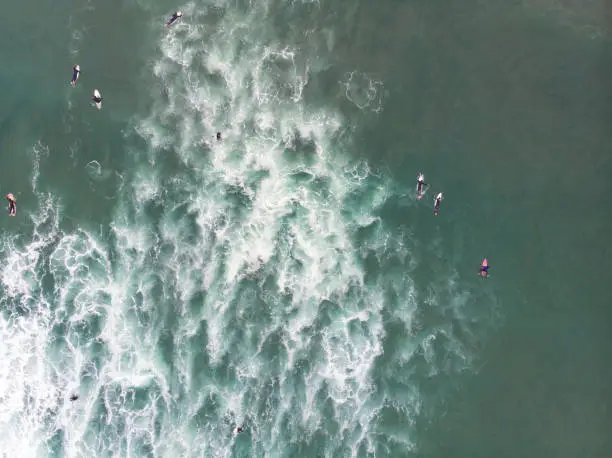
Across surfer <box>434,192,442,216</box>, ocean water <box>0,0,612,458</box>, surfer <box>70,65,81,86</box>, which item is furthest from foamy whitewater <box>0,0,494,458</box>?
surfer <box>70,65,81,86</box>

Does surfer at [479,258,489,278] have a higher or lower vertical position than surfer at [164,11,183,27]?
lower

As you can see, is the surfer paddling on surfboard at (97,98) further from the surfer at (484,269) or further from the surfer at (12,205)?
the surfer at (484,269)

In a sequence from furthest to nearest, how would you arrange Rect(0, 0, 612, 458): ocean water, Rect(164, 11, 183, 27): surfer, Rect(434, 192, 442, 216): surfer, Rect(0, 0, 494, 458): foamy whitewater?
Rect(164, 11, 183, 27): surfer, Rect(0, 0, 494, 458): foamy whitewater, Rect(0, 0, 612, 458): ocean water, Rect(434, 192, 442, 216): surfer

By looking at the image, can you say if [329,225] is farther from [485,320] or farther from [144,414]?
[144,414]

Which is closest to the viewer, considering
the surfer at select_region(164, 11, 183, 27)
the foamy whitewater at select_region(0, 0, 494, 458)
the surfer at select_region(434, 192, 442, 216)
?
the surfer at select_region(434, 192, 442, 216)

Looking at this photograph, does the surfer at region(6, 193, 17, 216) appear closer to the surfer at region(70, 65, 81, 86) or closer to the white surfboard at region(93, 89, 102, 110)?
the white surfboard at region(93, 89, 102, 110)

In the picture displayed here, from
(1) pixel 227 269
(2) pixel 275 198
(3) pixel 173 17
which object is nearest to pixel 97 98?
(3) pixel 173 17
